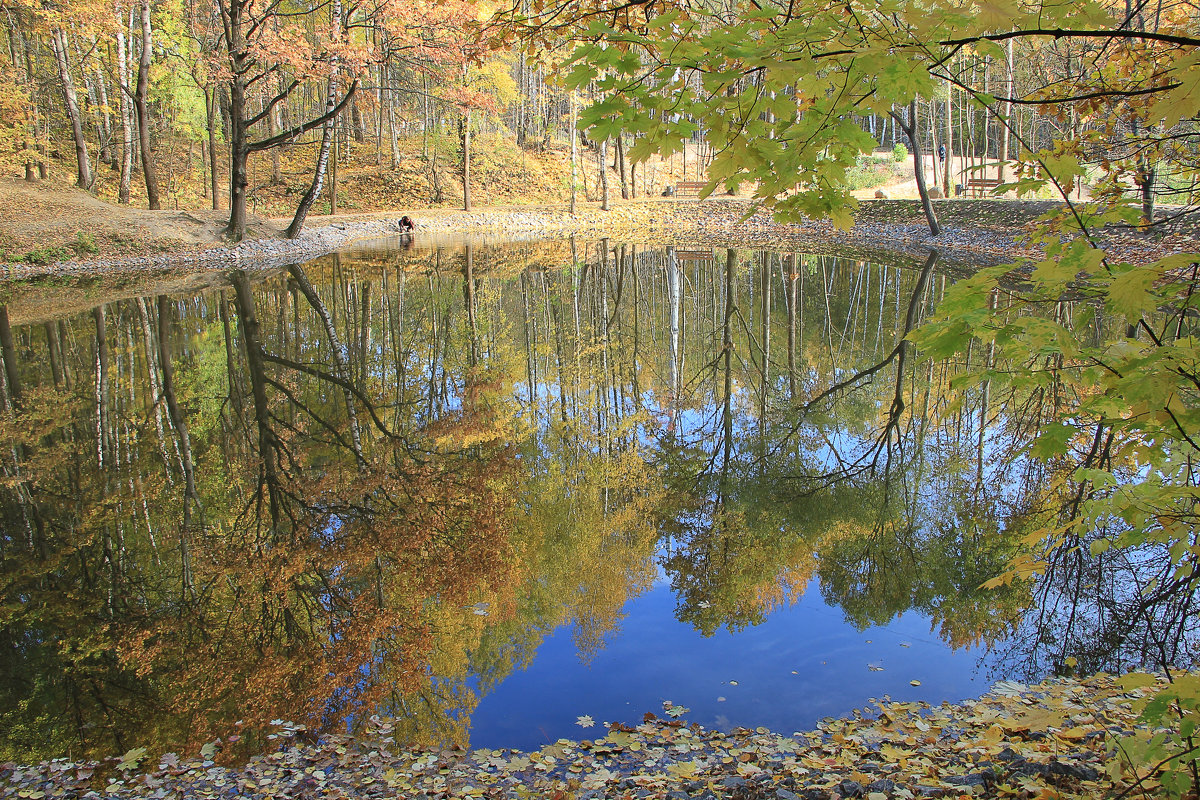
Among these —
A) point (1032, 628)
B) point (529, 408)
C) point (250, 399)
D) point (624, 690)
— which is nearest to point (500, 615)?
point (624, 690)

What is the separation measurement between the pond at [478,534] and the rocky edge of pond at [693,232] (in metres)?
5.33

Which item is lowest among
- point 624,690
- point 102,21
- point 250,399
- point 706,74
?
point 624,690

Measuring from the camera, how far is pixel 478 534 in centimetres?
709

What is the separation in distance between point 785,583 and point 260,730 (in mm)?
4163

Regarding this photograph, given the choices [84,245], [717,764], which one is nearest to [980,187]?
[84,245]

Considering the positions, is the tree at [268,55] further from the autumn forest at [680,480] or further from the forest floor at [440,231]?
the autumn forest at [680,480]

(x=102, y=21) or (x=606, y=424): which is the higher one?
(x=102, y=21)

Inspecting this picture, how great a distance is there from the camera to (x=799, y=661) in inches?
207

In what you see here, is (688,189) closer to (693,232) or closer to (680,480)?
(693,232)

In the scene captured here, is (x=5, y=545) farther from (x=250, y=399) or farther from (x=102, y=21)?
(x=102, y=21)

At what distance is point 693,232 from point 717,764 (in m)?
31.9

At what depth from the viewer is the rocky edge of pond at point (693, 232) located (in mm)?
18969

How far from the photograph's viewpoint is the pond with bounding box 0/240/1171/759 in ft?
16.1

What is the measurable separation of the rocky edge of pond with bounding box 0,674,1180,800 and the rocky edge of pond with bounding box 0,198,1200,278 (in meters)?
10.6
